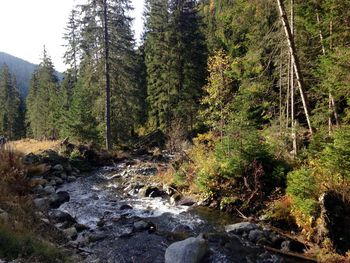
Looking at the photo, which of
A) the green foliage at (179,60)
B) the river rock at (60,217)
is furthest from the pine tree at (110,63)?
the river rock at (60,217)

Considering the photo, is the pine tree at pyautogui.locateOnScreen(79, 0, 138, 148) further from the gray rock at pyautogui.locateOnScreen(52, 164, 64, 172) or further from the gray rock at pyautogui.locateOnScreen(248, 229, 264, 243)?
the gray rock at pyautogui.locateOnScreen(248, 229, 264, 243)

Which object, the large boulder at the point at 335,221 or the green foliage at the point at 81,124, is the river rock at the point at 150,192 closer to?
the large boulder at the point at 335,221

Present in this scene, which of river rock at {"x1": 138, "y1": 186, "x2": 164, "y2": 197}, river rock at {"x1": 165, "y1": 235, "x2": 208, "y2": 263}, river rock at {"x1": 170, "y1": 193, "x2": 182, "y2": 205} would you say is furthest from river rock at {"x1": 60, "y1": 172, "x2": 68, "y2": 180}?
river rock at {"x1": 165, "y1": 235, "x2": 208, "y2": 263}

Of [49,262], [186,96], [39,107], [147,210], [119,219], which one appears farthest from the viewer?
[39,107]

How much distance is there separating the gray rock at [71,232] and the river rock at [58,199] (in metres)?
2.94

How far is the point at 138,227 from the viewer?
1066 centimetres

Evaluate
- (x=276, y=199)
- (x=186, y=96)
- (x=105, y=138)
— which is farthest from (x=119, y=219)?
(x=186, y=96)

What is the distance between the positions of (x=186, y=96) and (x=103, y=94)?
26.4 ft

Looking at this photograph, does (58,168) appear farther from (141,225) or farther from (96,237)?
(96,237)

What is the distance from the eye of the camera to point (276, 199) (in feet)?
38.9

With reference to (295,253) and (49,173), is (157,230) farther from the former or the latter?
(49,173)

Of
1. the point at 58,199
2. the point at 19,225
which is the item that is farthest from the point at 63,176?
the point at 19,225

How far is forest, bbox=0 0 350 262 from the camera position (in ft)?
33.3

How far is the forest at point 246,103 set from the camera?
10.1m
